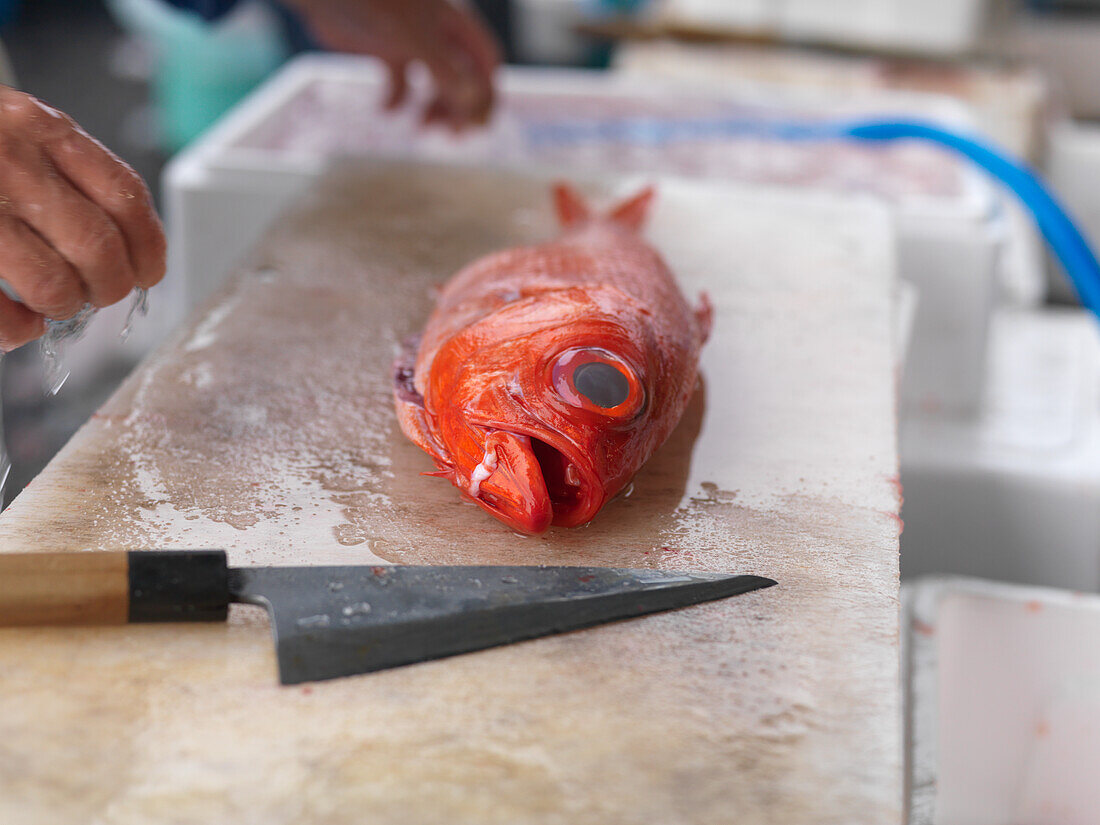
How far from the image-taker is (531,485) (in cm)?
89

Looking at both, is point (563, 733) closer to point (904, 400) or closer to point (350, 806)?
point (350, 806)

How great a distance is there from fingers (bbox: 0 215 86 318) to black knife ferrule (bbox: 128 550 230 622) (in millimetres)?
262

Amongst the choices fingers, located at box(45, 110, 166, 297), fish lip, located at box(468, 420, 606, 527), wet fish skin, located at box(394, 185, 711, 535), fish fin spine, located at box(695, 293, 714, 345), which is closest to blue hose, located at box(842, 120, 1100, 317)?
fish fin spine, located at box(695, 293, 714, 345)

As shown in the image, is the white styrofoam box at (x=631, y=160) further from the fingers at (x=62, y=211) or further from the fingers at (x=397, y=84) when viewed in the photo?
the fingers at (x=62, y=211)

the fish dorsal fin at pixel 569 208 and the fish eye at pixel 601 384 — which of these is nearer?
the fish eye at pixel 601 384

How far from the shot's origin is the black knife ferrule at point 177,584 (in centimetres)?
79

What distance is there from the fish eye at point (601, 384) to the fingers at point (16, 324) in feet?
1.56

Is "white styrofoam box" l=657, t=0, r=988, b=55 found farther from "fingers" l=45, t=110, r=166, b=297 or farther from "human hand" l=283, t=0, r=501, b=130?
"fingers" l=45, t=110, r=166, b=297

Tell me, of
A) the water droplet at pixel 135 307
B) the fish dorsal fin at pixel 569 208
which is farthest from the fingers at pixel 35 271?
the fish dorsal fin at pixel 569 208

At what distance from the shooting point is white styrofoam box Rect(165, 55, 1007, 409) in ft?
5.97

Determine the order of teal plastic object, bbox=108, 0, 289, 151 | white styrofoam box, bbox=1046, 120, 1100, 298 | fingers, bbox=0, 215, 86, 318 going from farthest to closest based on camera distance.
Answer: teal plastic object, bbox=108, 0, 289, 151
white styrofoam box, bbox=1046, 120, 1100, 298
fingers, bbox=0, 215, 86, 318

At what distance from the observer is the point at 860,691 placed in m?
0.79

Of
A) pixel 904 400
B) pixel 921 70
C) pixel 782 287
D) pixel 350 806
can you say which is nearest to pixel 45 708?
pixel 350 806

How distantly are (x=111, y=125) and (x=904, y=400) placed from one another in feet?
14.9
